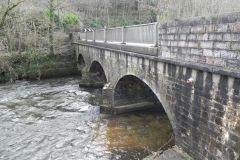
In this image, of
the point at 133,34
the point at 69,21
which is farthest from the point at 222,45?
the point at 69,21

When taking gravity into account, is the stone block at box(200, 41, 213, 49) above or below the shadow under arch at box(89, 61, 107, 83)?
above

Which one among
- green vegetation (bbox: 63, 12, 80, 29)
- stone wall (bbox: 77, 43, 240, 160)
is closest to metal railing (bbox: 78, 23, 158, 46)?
stone wall (bbox: 77, 43, 240, 160)

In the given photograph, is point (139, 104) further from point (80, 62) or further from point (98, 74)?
point (80, 62)

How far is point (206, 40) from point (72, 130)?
25.5ft

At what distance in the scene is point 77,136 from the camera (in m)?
11.6

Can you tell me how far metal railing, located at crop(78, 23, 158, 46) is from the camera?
374 inches

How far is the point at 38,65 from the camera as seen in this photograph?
968 inches

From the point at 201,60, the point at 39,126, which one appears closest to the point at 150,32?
the point at 201,60

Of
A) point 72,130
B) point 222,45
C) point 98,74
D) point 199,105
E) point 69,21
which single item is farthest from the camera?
point 69,21

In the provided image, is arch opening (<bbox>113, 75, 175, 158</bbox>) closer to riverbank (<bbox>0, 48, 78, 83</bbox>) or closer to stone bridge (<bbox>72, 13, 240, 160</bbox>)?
stone bridge (<bbox>72, 13, 240, 160</bbox>)

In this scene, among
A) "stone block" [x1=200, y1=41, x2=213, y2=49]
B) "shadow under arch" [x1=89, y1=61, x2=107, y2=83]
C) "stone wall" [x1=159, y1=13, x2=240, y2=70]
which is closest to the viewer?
"stone wall" [x1=159, y1=13, x2=240, y2=70]

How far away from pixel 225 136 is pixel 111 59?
8875mm

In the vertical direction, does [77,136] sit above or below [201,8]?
below

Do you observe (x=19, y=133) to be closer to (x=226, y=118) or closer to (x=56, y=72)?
(x=226, y=118)
